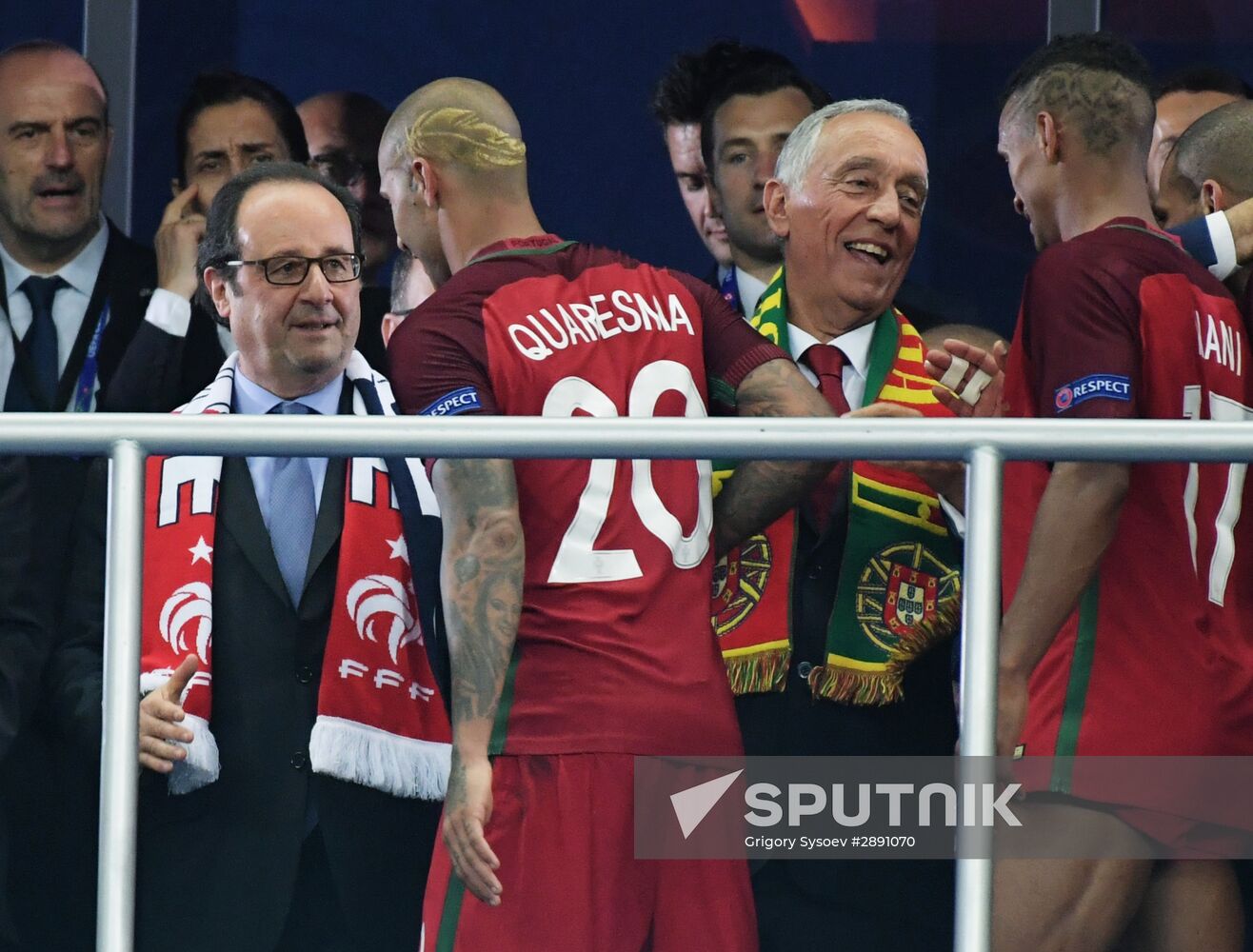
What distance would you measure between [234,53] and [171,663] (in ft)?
8.38

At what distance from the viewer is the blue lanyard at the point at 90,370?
3.68 meters

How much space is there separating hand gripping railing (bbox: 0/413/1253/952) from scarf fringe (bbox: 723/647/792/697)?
1.88 ft

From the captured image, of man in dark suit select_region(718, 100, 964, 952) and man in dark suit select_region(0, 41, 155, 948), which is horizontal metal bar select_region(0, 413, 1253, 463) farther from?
man in dark suit select_region(0, 41, 155, 948)

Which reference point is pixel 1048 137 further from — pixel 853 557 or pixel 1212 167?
pixel 853 557

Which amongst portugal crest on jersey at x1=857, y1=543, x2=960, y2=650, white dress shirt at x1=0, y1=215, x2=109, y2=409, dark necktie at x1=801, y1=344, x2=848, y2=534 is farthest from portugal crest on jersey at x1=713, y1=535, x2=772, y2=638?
white dress shirt at x1=0, y1=215, x2=109, y2=409

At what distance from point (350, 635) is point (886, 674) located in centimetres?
75

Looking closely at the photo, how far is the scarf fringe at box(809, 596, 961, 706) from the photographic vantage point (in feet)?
8.98

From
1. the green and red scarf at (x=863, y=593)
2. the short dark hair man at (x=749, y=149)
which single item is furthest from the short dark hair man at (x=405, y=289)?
the green and red scarf at (x=863, y=593)

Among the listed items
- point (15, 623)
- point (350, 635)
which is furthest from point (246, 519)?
point (15, 623)

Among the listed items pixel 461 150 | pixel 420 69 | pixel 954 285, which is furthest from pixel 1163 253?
pixel 420 69

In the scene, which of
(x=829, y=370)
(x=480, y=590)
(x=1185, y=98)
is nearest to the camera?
(x=480, y=590)

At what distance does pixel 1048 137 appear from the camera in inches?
113

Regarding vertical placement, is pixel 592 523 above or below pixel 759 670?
above

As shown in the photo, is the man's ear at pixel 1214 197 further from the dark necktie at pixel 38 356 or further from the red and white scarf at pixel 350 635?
the dark necktie at pixel 38 356
